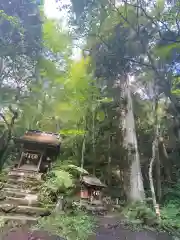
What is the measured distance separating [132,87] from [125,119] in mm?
3100

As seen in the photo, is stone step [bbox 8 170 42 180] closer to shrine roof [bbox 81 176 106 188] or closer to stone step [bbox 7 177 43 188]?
stone step [bbox 7 177 43 188]

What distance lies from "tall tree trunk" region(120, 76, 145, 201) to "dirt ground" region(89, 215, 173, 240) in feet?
7.14

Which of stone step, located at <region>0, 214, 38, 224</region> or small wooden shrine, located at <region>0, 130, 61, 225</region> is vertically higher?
small wooden shrine, located at <region>0, 130, 61, 225</region>

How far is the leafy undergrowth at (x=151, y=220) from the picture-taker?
6012mm

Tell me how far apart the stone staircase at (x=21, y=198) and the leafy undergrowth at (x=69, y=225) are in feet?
1.62

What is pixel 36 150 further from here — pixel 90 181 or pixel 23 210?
pixel 23 210

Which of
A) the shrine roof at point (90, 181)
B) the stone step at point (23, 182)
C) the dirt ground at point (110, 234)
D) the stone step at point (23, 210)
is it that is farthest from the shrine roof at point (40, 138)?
the dirt ground at point (110, 234)

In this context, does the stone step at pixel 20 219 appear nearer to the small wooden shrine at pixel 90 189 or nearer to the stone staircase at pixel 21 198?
the stone staircase at pixel 21 198

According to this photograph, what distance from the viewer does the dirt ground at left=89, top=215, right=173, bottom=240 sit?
5.12 m

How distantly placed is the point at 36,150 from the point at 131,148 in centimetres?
567

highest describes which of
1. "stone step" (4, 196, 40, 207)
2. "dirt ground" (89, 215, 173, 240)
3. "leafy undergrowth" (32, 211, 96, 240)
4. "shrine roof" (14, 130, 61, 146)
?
"shrine roof" (14, 130, 61, 146)

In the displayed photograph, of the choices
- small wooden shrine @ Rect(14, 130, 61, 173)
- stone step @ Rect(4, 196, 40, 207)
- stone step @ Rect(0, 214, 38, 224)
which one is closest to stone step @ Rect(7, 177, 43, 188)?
stone step @ Rect(4, 196, 40, 207)

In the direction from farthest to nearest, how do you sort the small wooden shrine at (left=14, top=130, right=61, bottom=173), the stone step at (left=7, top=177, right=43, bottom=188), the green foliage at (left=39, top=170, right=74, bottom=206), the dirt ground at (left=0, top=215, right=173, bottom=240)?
the small wooden shrine at (left=14, top=130, right=61, bottom=173) → the stone step at (left=7, top=177, right=43, bottom=188) → the green foliage at (left=39, top=170, right=74, bottom=206) → the dirt ground at (left=0, top=215, right=173, bottom=240)

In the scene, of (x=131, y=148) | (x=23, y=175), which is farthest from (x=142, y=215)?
(x=23, y=175)
